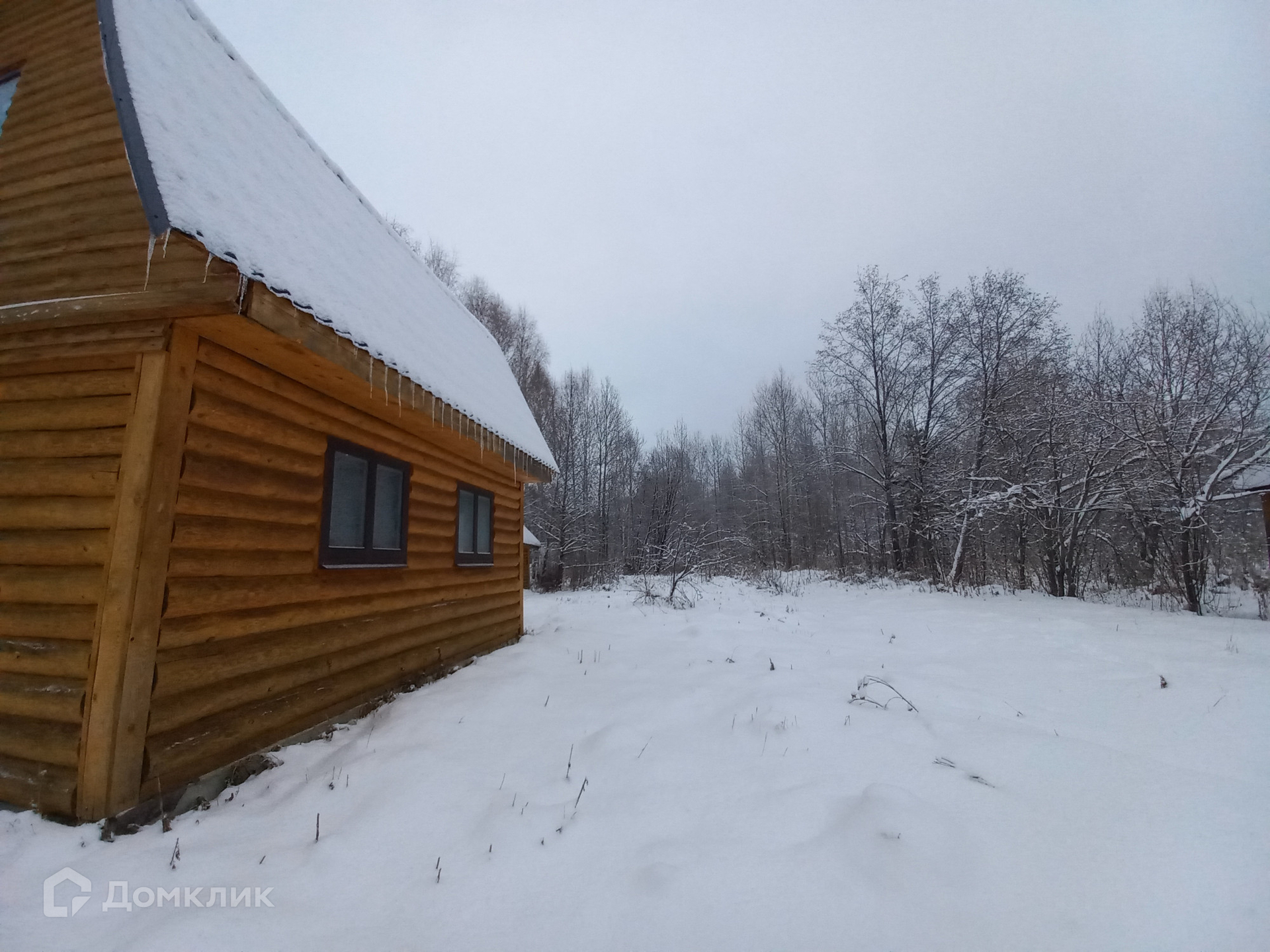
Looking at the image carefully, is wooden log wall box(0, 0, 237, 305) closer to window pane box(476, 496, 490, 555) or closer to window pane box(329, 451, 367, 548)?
window pane box(329, 451, 367, 548)

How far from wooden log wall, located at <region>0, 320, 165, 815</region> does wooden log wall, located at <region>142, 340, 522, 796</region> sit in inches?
12.2

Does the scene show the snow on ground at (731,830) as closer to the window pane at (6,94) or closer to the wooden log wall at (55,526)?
the wooden log wall at (55,526)

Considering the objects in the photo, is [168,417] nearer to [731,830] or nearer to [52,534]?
[52,534]

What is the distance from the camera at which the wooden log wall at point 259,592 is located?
276 centimetres

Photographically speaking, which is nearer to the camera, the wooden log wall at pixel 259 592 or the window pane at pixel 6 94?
the wooden log wall at pixel 259 592

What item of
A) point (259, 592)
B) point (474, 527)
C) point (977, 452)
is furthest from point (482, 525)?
point (977, 452)

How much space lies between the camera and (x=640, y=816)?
2697 mm

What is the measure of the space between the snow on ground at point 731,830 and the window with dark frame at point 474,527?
6.19ft

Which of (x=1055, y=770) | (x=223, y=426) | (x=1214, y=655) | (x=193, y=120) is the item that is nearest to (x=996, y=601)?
(x=1214, y=655)

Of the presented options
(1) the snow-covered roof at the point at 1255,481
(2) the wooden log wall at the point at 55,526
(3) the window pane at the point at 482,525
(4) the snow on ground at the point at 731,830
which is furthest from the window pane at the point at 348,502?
(1) the snow-covered roof at the point at 1255,481

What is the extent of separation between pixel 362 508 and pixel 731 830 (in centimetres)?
367

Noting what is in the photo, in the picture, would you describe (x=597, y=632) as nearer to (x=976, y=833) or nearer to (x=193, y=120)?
(x=976, y=833)

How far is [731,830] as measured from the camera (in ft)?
8.34

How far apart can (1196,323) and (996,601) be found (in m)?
8.40
